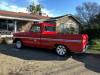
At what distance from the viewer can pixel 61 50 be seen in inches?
498

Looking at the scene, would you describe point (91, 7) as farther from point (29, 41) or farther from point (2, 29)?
point (29, 41)

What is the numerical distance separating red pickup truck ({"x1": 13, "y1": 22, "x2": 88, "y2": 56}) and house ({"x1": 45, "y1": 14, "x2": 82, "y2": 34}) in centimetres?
1476

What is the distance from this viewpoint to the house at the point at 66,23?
1178 inches

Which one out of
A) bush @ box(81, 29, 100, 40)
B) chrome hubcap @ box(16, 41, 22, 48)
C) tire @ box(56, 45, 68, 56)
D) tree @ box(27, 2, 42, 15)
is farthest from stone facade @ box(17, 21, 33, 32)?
tree @ box(27, 2, 42, 15)

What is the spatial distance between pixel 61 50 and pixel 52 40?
0.85 metres

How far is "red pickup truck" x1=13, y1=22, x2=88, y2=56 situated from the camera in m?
11.8

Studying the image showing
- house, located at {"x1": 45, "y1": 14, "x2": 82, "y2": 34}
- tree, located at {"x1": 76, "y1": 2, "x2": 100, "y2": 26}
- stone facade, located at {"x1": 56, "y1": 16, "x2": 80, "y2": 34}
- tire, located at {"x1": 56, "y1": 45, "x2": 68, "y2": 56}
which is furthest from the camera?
tree, located at {"x1": 76, "y1": 2, "x2": 100, "y2": 26}

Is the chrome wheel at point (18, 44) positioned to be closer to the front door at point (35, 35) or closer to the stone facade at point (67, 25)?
the front door at point (35, 35)

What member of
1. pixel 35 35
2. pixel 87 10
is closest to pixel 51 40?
pixel 35 35

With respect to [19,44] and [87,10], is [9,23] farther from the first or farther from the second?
[87,10]

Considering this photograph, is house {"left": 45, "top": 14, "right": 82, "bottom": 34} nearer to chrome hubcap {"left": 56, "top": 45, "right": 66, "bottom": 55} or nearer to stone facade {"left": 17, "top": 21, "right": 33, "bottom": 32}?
stone facade {"left": 17, "top": 21, "right": 33, "bottom": 32}

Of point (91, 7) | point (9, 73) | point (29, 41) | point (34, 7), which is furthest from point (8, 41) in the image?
point (34, 7)

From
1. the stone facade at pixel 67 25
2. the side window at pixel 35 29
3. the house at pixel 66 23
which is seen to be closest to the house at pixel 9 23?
the house at pixel 66 23

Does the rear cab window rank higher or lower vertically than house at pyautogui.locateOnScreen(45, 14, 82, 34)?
lower
